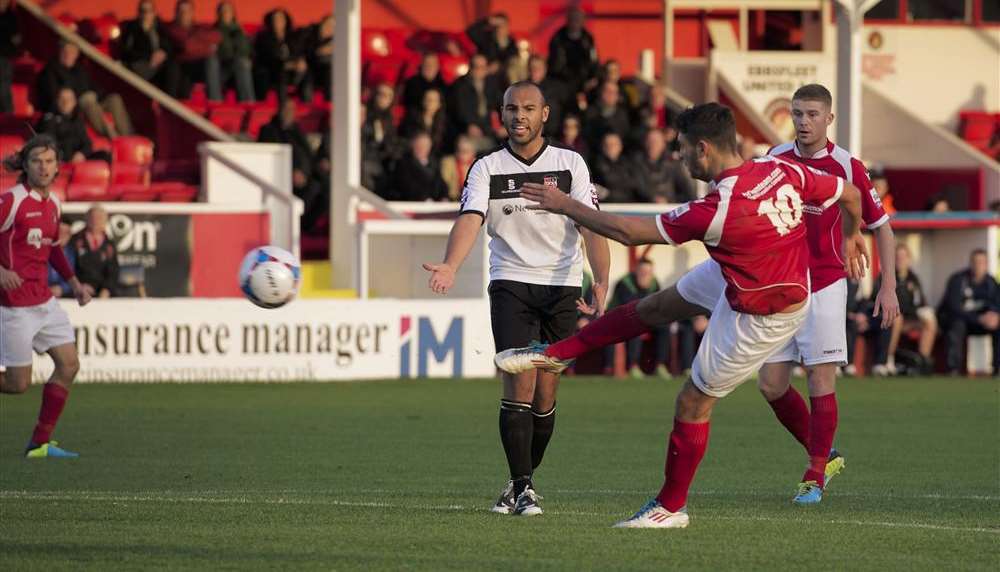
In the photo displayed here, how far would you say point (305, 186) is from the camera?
73.6ft

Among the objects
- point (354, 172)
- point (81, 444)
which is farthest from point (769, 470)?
point (354, 172)

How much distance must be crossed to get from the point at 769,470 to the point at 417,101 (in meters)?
13.1

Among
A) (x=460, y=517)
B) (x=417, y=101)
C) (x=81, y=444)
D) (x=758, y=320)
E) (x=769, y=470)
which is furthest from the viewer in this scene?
(x=417, y=101)

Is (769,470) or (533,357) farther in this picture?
(769,470)

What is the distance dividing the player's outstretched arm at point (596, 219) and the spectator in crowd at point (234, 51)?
17809 millimetres

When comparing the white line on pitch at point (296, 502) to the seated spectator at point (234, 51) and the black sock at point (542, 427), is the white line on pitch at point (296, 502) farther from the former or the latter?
the seated spectator at point (234, 51)

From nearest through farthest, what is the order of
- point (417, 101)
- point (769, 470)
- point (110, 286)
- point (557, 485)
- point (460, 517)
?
point (460, 517)
point (557, 485)
point (769, 470)
point (110, 286)
point (417, 101)

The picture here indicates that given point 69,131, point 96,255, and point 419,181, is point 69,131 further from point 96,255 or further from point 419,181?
point 419,181

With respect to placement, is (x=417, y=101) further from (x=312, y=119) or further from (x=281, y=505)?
(x=281, y=505)

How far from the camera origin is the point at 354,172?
70.8 feet

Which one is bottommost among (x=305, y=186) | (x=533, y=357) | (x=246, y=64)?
(x=533, y=357)

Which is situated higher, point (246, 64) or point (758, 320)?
point (246, 64)

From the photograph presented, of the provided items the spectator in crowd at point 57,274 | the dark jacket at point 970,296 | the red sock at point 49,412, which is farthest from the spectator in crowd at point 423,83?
the red sock at point 49,412

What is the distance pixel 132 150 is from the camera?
2211 cm
